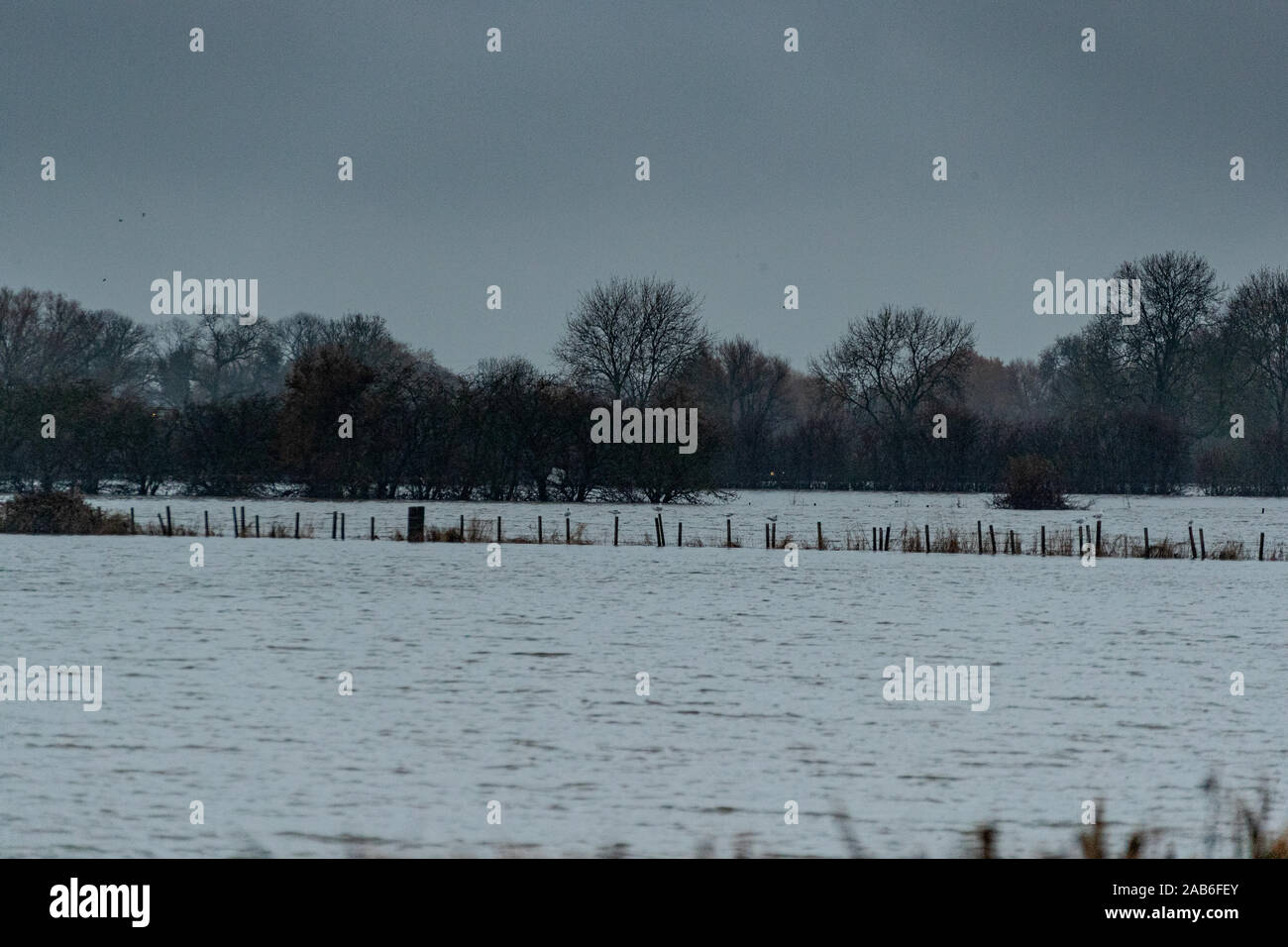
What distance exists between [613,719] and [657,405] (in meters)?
51.4

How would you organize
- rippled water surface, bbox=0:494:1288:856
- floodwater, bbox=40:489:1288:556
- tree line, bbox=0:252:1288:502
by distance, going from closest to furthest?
1. rippled water surface, bbox=0:494:1288:856
2. floodwater, bbox=40:489:1288:556
3. tree line, bbox=0:252:1288:502

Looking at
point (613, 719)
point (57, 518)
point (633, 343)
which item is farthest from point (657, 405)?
point (613, 719)

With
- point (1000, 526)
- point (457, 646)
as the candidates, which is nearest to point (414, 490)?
point (1000, 526)

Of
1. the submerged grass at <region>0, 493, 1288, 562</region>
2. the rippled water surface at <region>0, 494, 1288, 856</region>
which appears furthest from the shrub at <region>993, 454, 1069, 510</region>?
the rippled water surface at <region>0, 494, 1288, 856</region>

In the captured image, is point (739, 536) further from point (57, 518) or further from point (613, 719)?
point (613, 719)

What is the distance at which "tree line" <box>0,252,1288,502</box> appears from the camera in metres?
62.5

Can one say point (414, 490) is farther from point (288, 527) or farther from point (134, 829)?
point (134, 829)

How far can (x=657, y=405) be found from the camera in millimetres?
63562

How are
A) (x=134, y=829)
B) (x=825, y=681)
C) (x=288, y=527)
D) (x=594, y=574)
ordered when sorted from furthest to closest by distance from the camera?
(x=288, y=527) < (x=594, y=574) < (x=825, y=681) < (x=134, y=829)

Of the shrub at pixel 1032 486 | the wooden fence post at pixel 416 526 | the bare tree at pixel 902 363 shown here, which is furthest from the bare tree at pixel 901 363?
the wooden fence post at pixel 416 526

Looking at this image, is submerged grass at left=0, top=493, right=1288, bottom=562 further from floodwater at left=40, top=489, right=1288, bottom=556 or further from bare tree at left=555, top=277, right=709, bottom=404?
bare tree at left=555, top=277, right=709, bottom=404

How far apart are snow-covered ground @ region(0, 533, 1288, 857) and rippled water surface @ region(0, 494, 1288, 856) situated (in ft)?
0.13
